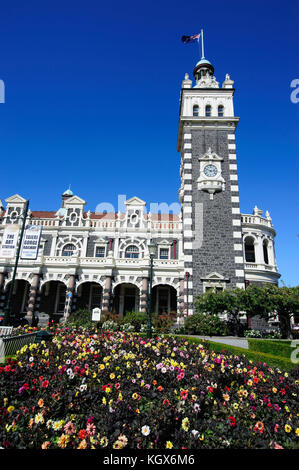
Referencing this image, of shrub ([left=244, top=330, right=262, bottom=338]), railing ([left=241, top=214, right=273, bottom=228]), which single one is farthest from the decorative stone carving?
shrub ([left=244, top=330, right=262, bottom=338])

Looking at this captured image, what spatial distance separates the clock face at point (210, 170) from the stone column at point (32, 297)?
1969cm

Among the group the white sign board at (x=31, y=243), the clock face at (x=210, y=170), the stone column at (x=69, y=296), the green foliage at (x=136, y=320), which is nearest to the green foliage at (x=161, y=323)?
the green foliage at (x=136, y=320)

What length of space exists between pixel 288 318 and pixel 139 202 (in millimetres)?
18994

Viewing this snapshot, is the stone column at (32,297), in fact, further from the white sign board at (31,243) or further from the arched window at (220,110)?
the arched window at (220,110)

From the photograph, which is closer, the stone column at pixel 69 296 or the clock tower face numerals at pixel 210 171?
the stone column at pixel 69 296

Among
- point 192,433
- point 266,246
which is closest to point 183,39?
point 266,246

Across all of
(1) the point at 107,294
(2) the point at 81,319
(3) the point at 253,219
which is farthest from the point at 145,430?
(3) the point at 253,219

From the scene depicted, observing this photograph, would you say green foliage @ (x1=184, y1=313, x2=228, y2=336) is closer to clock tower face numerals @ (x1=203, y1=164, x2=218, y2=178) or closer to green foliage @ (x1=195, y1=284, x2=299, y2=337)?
green foliage @ (x1=195, y1=284, x2=299, y2=337)

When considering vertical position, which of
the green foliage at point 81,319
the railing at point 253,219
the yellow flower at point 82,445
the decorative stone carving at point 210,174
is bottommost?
the yellow flower at point 82,445

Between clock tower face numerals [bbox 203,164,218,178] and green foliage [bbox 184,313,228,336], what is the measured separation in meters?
14.1

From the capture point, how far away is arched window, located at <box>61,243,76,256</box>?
30.3m

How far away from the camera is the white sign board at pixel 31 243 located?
2167 cm

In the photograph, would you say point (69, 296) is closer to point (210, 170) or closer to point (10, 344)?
point (10, 344)

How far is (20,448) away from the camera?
13.0 feet
